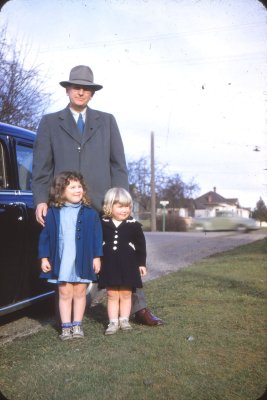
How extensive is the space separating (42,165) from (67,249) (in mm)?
698

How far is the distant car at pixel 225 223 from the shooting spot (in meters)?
21.7

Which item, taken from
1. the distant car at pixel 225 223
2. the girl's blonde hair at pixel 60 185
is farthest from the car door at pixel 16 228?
the distant car at pixel 225 223

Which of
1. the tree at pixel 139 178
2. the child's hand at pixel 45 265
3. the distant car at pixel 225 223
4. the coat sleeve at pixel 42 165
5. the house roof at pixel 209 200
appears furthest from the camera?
the house roof at pixel 209 200

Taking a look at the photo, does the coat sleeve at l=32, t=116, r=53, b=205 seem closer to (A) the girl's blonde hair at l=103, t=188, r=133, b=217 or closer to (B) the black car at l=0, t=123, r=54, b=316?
(B) the black car at l=0, t=123, r=54, b=316

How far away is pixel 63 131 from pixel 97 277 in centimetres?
120

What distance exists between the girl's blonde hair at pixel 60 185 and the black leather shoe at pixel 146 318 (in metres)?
1.18

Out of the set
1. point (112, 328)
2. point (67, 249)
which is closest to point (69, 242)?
point (67, 249)

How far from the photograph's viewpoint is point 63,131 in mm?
3918

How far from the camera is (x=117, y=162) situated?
13.5 ft

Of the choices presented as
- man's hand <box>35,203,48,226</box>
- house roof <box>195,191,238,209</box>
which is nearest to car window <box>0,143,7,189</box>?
man's hand <box>35,203,48,226</box>

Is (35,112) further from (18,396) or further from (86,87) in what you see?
(18,396)

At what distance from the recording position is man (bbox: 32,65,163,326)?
12.6ft

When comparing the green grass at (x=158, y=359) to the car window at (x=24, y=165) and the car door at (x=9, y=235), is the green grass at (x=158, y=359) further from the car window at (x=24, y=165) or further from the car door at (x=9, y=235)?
the car window at (x=24, y=165)

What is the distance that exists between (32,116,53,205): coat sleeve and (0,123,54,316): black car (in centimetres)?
32
